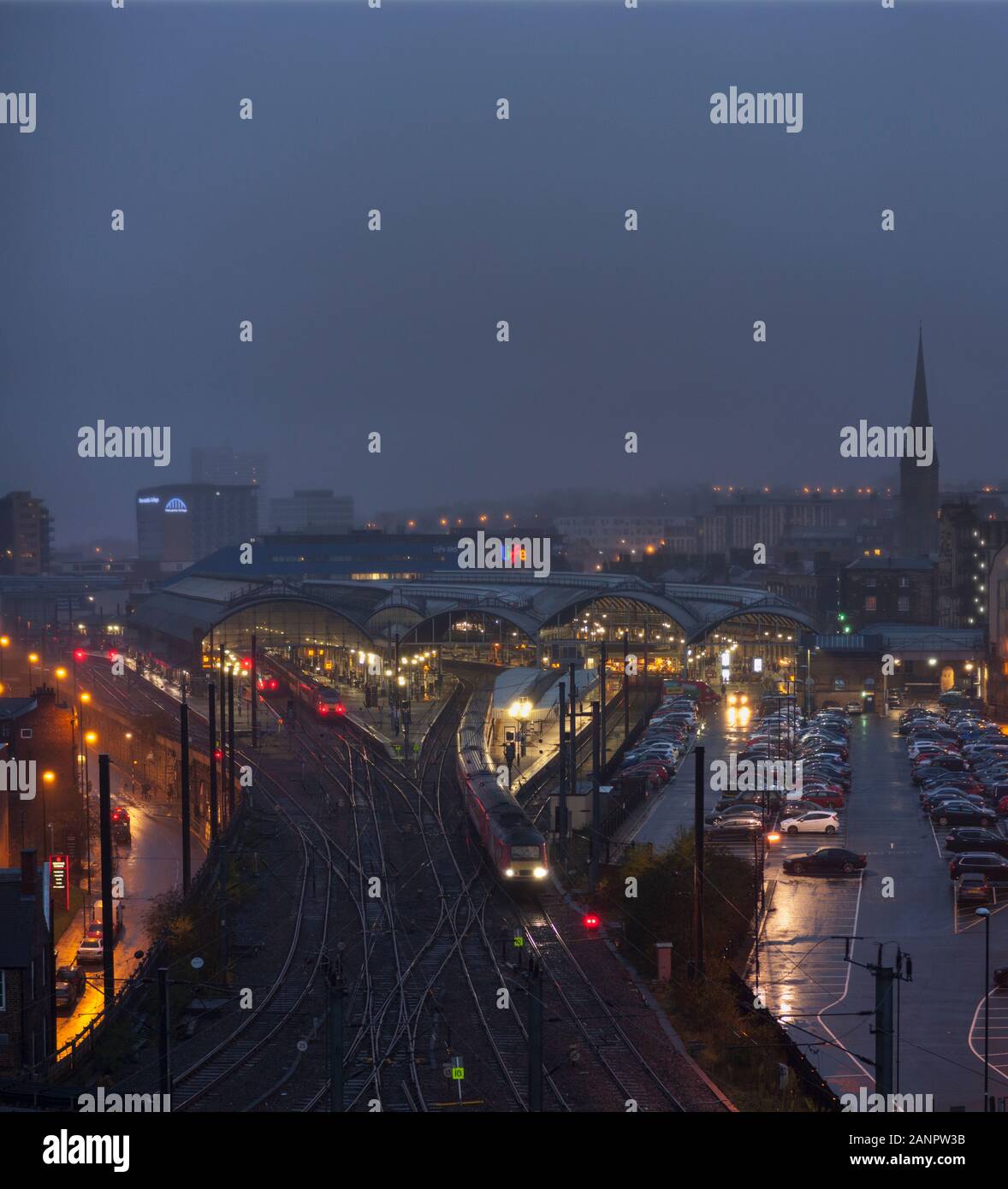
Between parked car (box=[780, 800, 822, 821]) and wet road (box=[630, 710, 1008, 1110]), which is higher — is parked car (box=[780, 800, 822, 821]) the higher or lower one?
the higher one

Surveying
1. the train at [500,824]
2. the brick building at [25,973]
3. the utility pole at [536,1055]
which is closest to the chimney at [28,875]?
the brick building at [25,973]

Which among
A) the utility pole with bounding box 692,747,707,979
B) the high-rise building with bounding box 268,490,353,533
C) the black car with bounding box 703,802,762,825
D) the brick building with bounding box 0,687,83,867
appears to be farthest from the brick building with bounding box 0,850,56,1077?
the high-rise building with bounding box 268,490,353,533

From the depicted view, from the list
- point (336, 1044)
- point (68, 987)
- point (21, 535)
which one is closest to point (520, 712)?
point (68, 987)

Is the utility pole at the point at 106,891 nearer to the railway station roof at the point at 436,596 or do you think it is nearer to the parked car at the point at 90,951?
the parked car at the point at 90,951

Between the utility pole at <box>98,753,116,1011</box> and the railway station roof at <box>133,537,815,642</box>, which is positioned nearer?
the utility pole at <box>98,753,116,1011</box>

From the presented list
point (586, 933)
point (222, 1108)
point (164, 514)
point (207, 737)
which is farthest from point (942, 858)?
point (164, 514)

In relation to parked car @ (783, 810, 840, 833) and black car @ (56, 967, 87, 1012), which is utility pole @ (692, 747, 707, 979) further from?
black car @ (56, 967, 87, 1012)

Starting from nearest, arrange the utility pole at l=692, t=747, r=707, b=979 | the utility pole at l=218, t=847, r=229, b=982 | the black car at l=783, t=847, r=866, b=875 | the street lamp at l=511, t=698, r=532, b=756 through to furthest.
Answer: the utility pole at l=692, t=747, r=707, b=979, the utility pole at l=218, t=847, r=229, b=982, the black car at l=783, t=847, r=866, b=875, the street lamp at l=511, t=698, r=532, b=756

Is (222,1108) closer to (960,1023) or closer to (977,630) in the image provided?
(960,1023)
